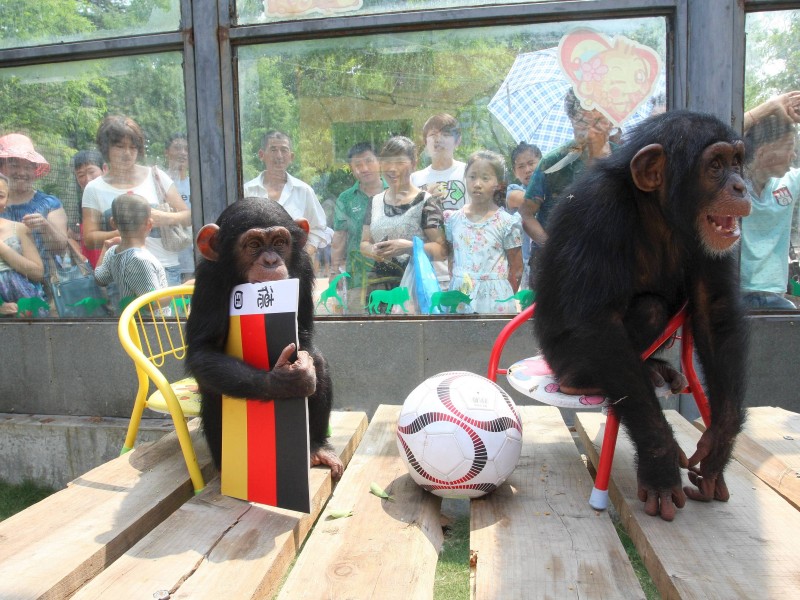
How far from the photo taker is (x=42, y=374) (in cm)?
538

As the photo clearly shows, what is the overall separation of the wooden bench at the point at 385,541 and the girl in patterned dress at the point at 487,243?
6.97ft

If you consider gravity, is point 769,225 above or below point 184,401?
above

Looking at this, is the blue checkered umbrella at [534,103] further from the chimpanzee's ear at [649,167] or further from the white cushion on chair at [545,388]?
the chimpanzee's ear at [649,167]

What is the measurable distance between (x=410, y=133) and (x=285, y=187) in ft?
3.67

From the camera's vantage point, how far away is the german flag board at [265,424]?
251 cm

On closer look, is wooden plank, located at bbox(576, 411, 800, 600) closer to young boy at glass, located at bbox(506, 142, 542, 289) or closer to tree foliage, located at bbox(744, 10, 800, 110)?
young boy at glass, located at bbox(506, 142, 542, 289)

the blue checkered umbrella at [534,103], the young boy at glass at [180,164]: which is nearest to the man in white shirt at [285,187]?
the young boy at glass at [180,164]

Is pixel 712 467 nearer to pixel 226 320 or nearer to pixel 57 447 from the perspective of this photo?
pixel 226 320

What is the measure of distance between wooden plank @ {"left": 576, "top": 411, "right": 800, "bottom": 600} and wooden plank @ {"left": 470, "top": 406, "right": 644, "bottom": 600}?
0.11 metres

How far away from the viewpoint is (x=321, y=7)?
5008mm

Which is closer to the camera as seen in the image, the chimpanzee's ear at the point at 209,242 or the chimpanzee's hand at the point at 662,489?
the chimpanzee's hand at the point at 662,489

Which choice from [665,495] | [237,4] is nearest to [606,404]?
[665,495]

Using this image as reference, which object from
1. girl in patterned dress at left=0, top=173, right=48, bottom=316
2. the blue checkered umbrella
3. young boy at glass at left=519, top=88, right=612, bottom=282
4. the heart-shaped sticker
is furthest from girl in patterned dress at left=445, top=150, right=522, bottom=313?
girl in patterned dress at left=0, top=173, right=48, bottom=316

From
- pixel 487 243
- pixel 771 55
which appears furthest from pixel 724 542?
pixel 771 55
